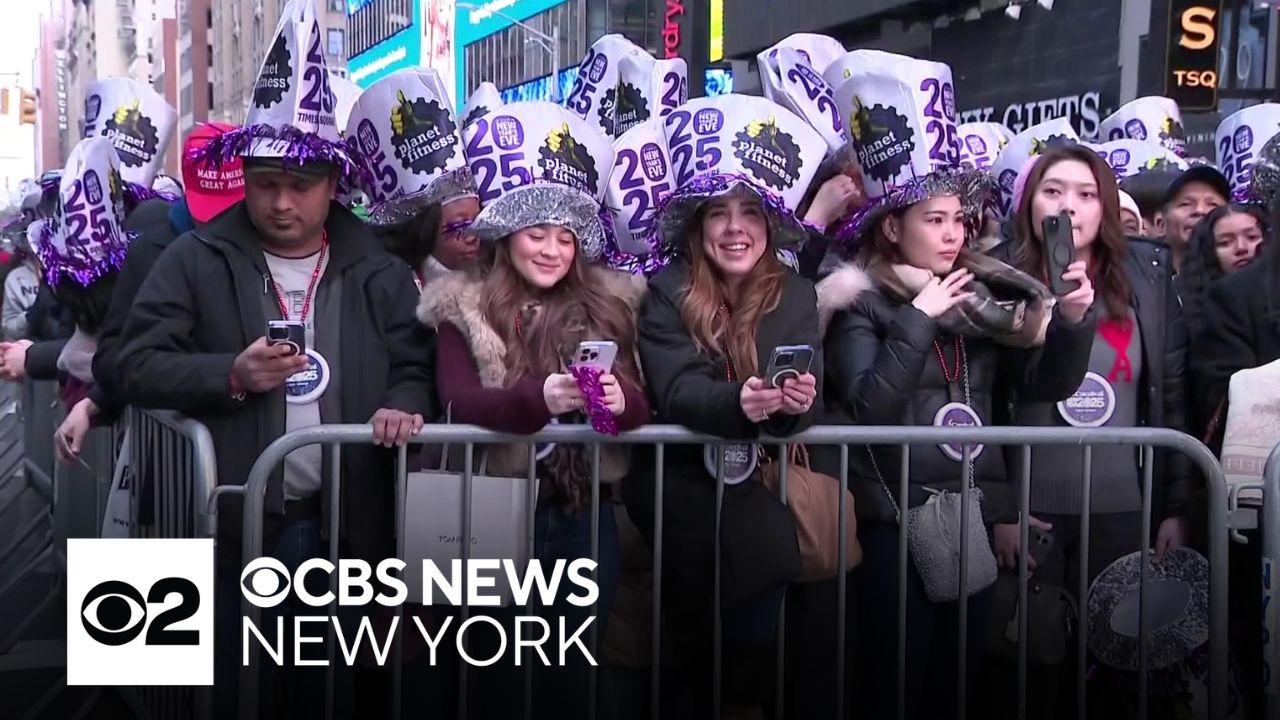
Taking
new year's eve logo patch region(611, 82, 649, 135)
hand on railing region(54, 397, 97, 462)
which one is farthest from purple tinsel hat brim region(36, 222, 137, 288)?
new year's eve logo patch region(611, 82, 649, 135)

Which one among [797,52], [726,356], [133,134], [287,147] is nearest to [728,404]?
[726,356]

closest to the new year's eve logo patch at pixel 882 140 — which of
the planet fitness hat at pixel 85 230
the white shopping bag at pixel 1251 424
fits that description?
the white shopping bag at pixel 1251 424

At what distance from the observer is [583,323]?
174 inches

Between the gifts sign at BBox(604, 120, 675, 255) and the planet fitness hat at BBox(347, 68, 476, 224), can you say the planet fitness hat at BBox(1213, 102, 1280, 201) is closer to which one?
the gifts sign at BBox(604, 120, 675, 255)

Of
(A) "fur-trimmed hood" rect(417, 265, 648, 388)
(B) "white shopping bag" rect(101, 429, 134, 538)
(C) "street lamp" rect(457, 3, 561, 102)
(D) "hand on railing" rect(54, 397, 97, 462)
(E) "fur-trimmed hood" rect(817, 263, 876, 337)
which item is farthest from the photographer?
(C) "street lamp" rect(457, 3, 561, 102)

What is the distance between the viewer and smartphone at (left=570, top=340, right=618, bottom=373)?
3.90 meters

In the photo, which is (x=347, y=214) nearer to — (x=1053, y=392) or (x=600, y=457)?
(x=600, y=457)

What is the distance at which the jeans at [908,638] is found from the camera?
439cm

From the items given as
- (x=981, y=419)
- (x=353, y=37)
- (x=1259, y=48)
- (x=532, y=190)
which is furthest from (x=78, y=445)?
(x=353, y=37)

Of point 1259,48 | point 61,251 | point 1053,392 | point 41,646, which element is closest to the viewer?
point 1053,392

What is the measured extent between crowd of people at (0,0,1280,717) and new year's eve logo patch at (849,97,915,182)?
1cm

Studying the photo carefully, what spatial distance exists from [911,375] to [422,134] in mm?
2093

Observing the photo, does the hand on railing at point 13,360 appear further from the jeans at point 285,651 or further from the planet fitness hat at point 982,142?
the planet fitness hat at point 982,142

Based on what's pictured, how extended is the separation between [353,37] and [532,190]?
8735 cm
